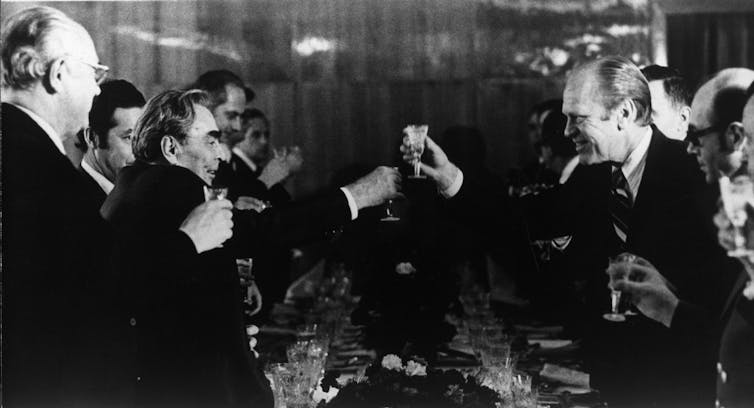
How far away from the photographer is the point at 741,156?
395 centimetres

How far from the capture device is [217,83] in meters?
4.18

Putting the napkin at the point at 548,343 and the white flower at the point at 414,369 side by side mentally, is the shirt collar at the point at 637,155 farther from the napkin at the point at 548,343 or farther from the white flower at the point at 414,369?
the white flower at the point at 414,369

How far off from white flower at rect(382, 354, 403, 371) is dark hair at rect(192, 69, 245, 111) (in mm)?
1481

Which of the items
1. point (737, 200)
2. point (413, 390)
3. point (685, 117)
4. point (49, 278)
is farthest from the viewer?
point (49, 278)

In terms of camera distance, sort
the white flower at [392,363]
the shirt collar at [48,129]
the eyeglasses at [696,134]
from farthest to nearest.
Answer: the shirt collar at [48,129], the eyeglasses at [696,134], the white flower at [392,363]

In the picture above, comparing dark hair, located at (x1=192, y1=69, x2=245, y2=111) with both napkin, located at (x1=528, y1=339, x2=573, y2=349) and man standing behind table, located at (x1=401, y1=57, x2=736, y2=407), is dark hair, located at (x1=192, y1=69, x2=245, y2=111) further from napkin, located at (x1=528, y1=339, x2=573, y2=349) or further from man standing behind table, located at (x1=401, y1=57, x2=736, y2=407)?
napkin, located at (x1=528, y1=339, x2=573, y2=349)

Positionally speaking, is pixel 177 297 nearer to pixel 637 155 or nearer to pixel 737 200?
pixel 637 155

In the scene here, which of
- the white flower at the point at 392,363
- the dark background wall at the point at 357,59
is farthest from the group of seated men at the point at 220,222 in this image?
the white flower at the point at 392,363

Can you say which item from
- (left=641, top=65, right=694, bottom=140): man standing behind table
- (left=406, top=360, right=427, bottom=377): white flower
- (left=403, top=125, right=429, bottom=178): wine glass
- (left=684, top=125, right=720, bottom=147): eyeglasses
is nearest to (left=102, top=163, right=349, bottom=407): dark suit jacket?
(left=406, top=360, right=427, bottom=377): white flower

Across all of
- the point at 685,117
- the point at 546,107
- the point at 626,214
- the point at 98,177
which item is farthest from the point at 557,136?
the point at 98,177

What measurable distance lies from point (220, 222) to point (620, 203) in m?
1.91

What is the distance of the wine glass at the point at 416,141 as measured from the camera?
4.14 metres

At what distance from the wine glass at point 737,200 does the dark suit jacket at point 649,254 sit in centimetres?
8

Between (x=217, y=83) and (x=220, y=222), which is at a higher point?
(x=217, y=83)
